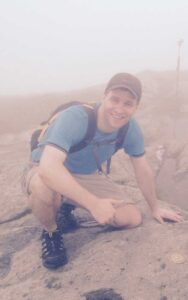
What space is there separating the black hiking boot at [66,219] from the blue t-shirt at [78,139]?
81 cm

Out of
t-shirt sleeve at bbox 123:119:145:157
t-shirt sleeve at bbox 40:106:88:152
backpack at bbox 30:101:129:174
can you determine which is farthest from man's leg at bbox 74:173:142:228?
t-shirt sleeve at bbox 40:106:88:152

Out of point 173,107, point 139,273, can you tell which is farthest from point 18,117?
point 139,273

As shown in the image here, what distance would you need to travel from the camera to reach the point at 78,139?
6.59 meters

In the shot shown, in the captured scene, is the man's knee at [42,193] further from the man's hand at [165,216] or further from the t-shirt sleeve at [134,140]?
the man's hand at [165,216]

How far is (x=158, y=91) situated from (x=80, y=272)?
2357cm

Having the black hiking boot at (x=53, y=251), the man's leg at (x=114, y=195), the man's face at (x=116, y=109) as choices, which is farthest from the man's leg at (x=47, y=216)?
the man's face at (x=116, y=109)

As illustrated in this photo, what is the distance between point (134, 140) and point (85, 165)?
1.01 meters

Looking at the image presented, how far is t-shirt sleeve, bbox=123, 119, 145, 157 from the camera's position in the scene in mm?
7270

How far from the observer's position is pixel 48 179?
6117 mm

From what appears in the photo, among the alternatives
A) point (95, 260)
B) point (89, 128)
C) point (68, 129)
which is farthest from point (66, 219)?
point (68, 129)

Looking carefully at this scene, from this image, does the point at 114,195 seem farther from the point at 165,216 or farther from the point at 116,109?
the point at 116,109

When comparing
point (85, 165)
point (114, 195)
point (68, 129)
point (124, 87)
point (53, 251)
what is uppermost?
point (124, 87)

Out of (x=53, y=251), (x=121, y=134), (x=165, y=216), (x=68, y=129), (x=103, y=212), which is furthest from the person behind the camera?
(x=165, y=216)

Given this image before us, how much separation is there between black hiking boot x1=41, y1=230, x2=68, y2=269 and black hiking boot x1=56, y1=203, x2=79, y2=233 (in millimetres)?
946
